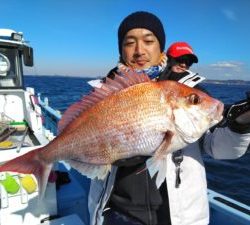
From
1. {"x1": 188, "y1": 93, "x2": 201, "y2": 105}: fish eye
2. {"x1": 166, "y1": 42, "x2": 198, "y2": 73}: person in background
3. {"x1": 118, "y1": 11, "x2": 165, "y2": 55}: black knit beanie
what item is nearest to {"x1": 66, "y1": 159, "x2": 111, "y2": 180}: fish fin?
{"x1": 188, "y1": 93, "x2": 201, "y2": 105}: fish eye

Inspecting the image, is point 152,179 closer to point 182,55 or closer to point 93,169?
point 93,169

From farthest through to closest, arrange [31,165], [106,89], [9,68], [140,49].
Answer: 1. [9,68]
2. [140,49]
3. [31,165]
4. [106,89]

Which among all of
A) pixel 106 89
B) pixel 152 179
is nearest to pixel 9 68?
pixel 106 89

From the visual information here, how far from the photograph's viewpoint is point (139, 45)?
2.45 metres

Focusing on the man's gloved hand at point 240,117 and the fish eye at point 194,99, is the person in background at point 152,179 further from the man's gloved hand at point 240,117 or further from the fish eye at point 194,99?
the fish eye at point 194,99

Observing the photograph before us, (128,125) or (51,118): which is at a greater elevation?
(128,125)

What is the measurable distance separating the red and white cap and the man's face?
13.6 ft

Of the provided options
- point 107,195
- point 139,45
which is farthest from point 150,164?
point 139,45

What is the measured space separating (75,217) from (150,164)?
1.96 m

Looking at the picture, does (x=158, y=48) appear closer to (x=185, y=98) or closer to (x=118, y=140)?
(x=185, y=98)

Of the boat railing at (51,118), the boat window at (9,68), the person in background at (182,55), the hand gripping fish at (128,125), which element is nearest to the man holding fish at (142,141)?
the hand gripping fish at (128,125)

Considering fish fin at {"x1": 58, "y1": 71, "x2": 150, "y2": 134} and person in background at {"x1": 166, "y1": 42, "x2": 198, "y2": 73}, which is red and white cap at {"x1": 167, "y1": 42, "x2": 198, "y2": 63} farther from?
fish fin at {"x1": 58, "y1": 71, "x2": 150, "y2": 134}

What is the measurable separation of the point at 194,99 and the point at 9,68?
243 inches

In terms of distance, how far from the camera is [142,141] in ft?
6.52
